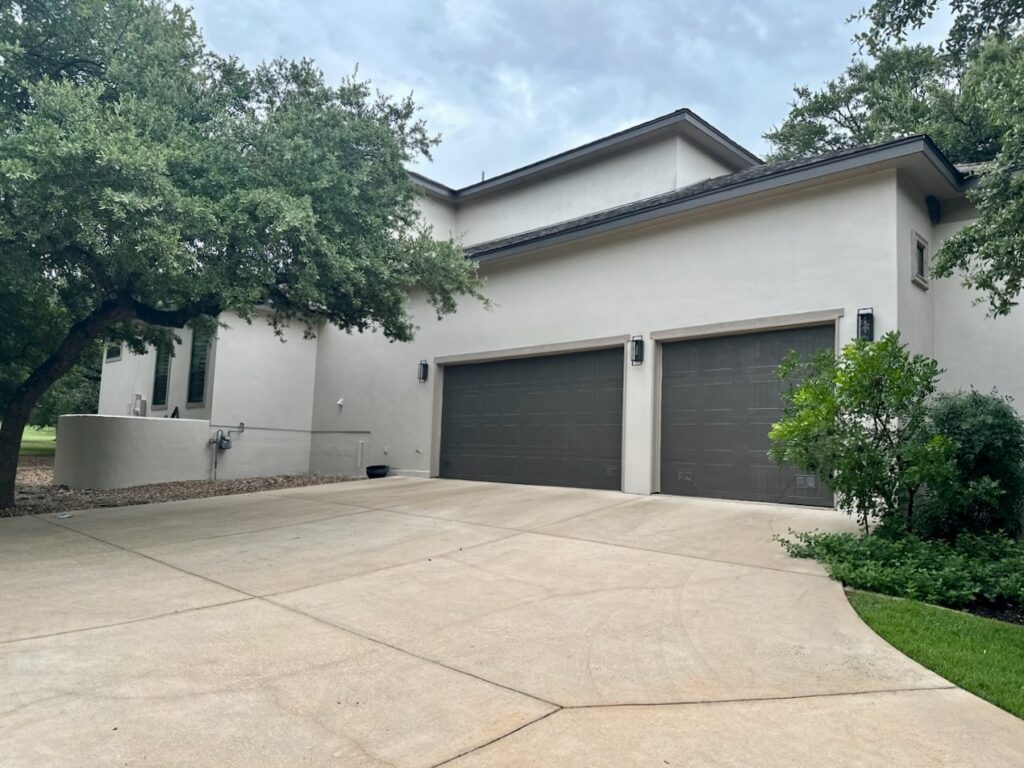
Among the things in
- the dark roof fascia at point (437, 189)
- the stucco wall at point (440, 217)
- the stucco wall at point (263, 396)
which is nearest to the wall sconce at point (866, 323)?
the stucco wall at point (440, 217)

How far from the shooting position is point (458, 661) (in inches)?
162

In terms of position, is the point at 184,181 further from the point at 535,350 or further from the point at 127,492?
the point at 127,492

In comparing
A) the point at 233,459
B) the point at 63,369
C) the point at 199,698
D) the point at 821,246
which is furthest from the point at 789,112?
the point at 199,698

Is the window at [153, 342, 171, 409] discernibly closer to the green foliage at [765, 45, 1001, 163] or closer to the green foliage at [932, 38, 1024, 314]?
the green foliage at [932, 38, 1024, 314]

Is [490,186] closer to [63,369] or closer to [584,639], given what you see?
[63,369]

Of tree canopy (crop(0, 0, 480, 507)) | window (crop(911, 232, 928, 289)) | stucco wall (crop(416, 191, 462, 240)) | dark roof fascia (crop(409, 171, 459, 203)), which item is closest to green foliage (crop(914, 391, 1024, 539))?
window (crop(911, 232, 928, 289))

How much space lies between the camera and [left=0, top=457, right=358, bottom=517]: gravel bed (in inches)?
455

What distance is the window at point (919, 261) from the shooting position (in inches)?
382

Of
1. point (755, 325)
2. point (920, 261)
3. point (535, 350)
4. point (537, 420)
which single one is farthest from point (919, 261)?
point (537, 420)

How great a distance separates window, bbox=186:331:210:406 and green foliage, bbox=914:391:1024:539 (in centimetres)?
1529

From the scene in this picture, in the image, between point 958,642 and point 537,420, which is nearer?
point 958,642

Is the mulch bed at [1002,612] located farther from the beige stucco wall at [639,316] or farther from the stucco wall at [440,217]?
the stucco wall at [440,217]

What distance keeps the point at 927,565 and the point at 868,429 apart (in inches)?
65.2

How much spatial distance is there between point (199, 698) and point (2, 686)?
1122 mm
